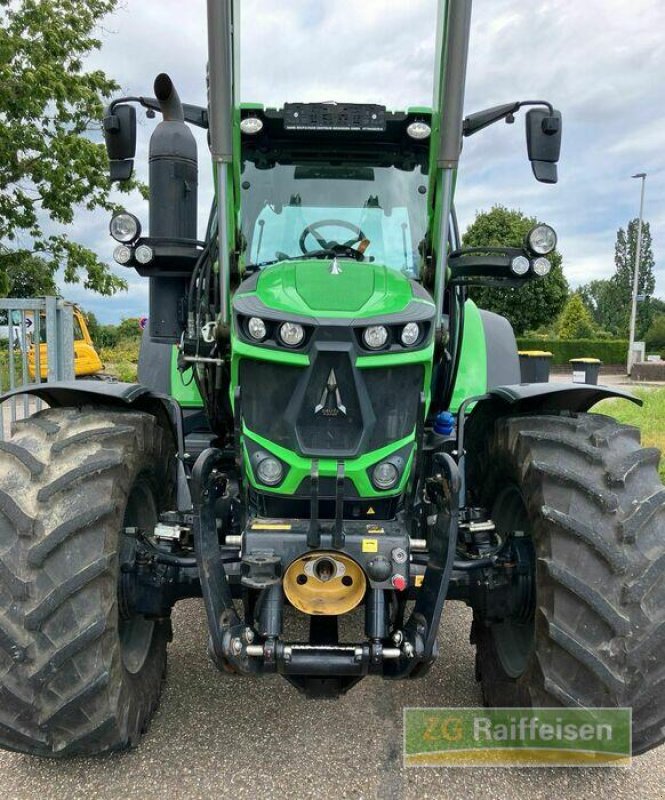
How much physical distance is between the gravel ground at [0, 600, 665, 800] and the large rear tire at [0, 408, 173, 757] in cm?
24

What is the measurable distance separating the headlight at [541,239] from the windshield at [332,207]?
68 centimetres

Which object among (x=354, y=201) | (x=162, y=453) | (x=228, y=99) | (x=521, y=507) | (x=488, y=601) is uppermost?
(x=228, y=99)

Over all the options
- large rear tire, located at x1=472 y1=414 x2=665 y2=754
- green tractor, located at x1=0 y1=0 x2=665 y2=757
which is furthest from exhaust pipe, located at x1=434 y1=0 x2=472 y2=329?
large rear tire, located at x1=472 y1=414 x2=665 y2=754

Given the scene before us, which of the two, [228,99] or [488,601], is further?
[488,601]

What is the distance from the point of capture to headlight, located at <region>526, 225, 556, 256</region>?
10.5 ft

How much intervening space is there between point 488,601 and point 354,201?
215 cm

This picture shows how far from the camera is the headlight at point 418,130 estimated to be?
345 centimetres

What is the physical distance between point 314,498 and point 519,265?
1.50 metres

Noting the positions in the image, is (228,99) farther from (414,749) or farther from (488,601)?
(414,749)

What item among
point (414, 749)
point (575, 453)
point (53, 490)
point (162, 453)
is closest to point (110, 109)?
point (162, 453)

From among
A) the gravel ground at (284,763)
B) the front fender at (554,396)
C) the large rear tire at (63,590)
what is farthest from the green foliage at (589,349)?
the large rear tire at (63,590)

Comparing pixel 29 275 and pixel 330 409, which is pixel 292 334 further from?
pixel 29 275

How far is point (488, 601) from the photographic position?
2879 millimetres

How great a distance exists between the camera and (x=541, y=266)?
3256mm
